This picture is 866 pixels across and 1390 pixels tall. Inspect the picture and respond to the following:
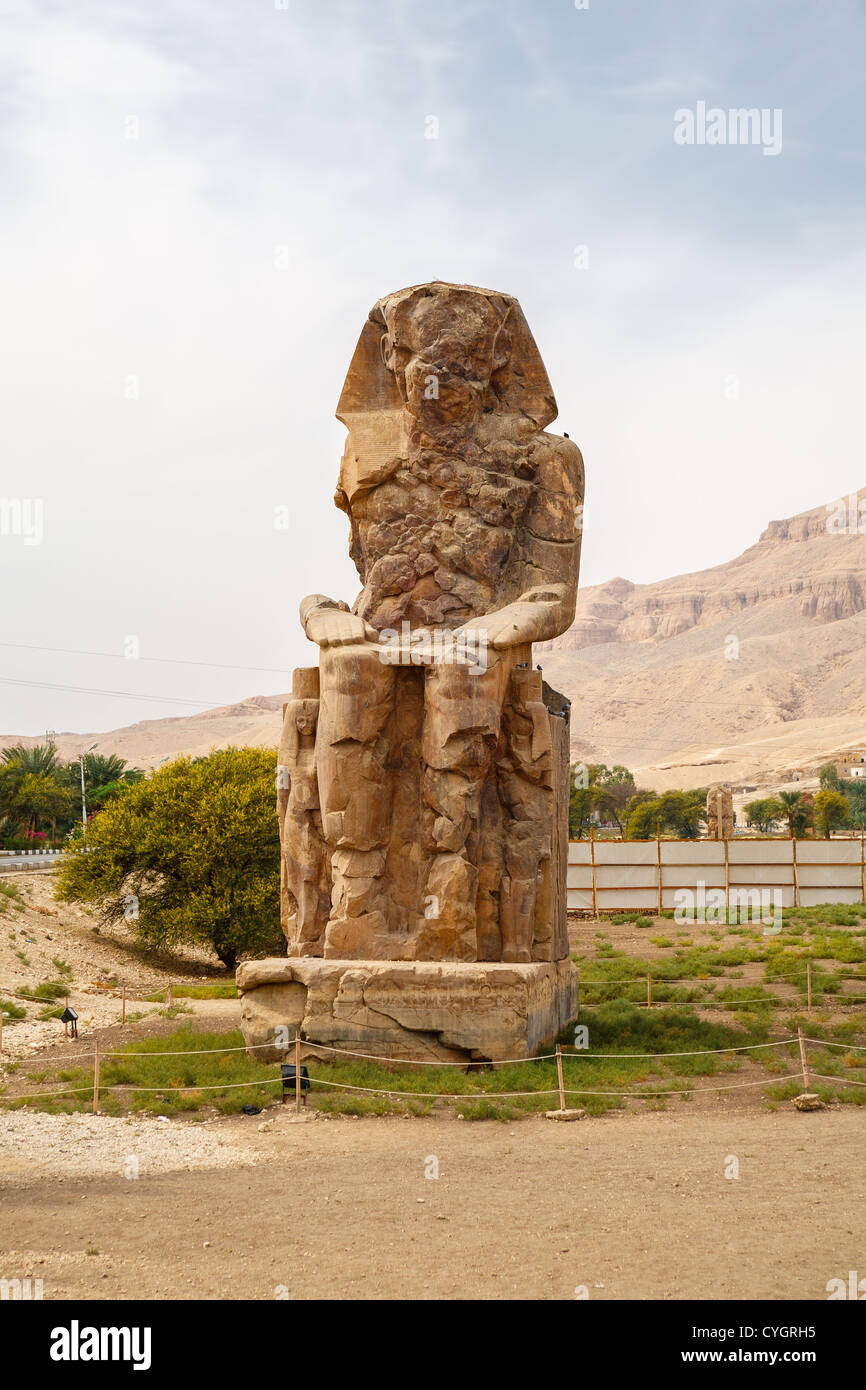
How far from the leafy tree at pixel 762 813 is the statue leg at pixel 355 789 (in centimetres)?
A: 5562

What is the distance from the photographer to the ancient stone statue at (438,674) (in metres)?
7.61

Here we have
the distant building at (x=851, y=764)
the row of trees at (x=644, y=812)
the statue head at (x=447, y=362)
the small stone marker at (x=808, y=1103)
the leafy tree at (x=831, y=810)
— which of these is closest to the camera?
the small stone marker at (x=808, y=1103)

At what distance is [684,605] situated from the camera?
178000 mm

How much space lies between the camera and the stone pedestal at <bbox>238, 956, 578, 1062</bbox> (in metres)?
7.30

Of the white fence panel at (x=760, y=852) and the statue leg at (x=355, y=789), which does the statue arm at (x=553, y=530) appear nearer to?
the statue leg at (x=355, y=789)

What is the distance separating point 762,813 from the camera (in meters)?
66.2

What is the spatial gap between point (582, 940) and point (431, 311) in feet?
36.3

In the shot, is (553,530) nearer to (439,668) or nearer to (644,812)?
(439,668)

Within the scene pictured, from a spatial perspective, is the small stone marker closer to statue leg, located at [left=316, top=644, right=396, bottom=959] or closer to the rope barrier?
the rope barrier

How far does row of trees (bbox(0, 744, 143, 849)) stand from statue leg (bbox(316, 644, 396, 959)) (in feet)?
83.7

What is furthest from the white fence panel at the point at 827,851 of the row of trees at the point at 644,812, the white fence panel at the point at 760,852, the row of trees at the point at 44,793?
the row of trees at the point at 644,812

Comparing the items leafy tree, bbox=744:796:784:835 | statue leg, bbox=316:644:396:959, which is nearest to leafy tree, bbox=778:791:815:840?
leafy tree, bbox=744:796:784:835

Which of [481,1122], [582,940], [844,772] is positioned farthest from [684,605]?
[481,1122]

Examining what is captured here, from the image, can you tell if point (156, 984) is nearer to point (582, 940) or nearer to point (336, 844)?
point (582, 940)
